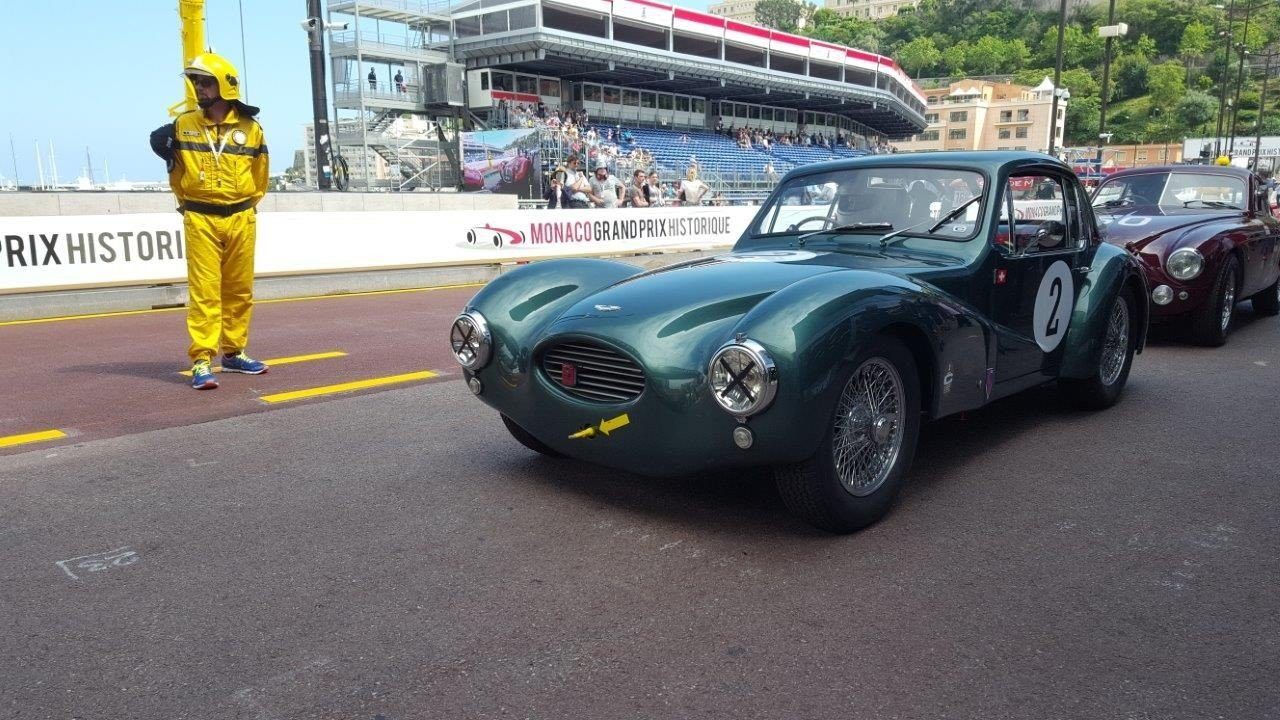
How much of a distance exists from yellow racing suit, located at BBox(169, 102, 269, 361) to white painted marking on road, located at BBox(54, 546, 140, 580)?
2962 millimetres

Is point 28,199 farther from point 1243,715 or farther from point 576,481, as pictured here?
point 1243,715

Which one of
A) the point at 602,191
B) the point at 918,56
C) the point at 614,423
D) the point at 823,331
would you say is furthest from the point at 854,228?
the point at 918,56

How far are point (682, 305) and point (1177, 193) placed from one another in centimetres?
780

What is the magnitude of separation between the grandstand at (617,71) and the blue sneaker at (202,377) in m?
25.4

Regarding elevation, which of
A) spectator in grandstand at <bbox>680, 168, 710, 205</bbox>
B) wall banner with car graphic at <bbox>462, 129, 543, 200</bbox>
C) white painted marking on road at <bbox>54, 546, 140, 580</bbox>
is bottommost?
white painted marking on road at <bbox>54, 546, 140, 580</bbox>

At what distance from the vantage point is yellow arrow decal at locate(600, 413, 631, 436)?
11.4 feet

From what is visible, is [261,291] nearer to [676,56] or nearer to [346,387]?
[346,387]

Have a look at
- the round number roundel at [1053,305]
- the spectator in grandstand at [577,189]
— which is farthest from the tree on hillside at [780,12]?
the round number roundel at [1053,305]

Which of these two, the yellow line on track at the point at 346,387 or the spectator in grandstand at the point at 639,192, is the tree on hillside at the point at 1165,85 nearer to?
the spectator in grandstand at the point at 639,192

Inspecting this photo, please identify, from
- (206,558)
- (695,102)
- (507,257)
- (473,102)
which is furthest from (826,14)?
(206,558)

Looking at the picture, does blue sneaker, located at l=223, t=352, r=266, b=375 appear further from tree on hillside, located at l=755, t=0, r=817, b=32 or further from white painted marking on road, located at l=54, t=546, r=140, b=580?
tree on hillside, located at l=755, t=0, r=817, b=32

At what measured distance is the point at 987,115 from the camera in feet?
410

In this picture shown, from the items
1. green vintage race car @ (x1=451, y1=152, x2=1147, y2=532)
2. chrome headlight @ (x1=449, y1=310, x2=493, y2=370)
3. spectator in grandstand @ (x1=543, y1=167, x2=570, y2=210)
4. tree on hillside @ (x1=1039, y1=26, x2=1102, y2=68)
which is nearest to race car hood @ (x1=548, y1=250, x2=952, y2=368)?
green vintage race car @ (x1=451, y1=152, x2=1147, y2=532)

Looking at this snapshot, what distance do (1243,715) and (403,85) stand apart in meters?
41.8
